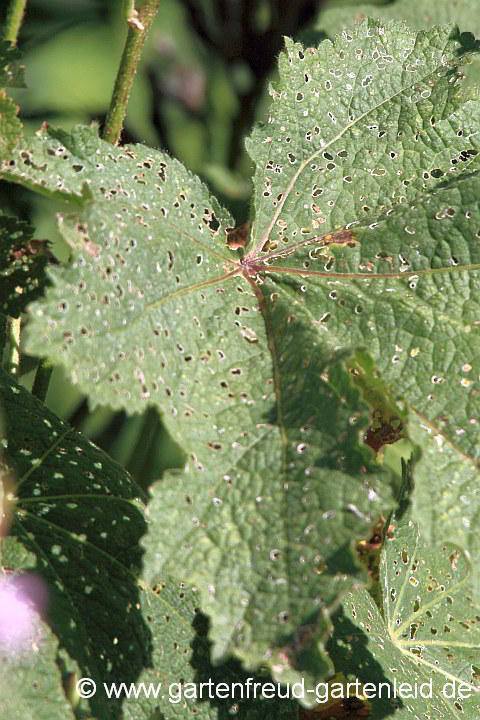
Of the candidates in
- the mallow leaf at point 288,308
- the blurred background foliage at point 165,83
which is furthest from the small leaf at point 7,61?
the blurred background foliage at point 165,83

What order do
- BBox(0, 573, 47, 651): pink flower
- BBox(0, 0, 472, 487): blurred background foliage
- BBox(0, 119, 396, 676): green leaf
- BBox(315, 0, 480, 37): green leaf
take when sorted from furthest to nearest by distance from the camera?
BBox(0, 0, 472, 487): blurred background foliage < BBox(315, 0, 480, 37): green leaf < BBox(0, 573, 47, 651): pink flower < BBox(0, 119, 396, 676): green leaf

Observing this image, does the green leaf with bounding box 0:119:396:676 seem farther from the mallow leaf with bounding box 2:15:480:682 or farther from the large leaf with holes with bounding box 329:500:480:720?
the large leaf with holes with bounding box 329:500:480:720

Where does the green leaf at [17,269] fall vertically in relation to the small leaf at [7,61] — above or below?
below

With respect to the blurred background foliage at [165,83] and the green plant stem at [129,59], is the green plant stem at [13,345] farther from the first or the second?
the blurred background foliage at [165,83]

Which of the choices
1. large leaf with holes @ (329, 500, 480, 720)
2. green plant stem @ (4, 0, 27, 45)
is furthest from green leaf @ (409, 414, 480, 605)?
green plant stem @ (4, 0, 27, 45)

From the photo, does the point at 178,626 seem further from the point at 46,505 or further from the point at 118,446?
the point at 118,446

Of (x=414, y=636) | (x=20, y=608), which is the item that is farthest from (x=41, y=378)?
(x=414, y=636)

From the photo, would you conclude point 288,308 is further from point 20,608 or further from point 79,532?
point 20,608

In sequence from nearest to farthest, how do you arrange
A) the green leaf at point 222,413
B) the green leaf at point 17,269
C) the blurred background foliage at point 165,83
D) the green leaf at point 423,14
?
the green leaf at point 222,413
the green leaf at point 17,269
the green leaf at point 423,14
the blurred background foliage at point 165,83
